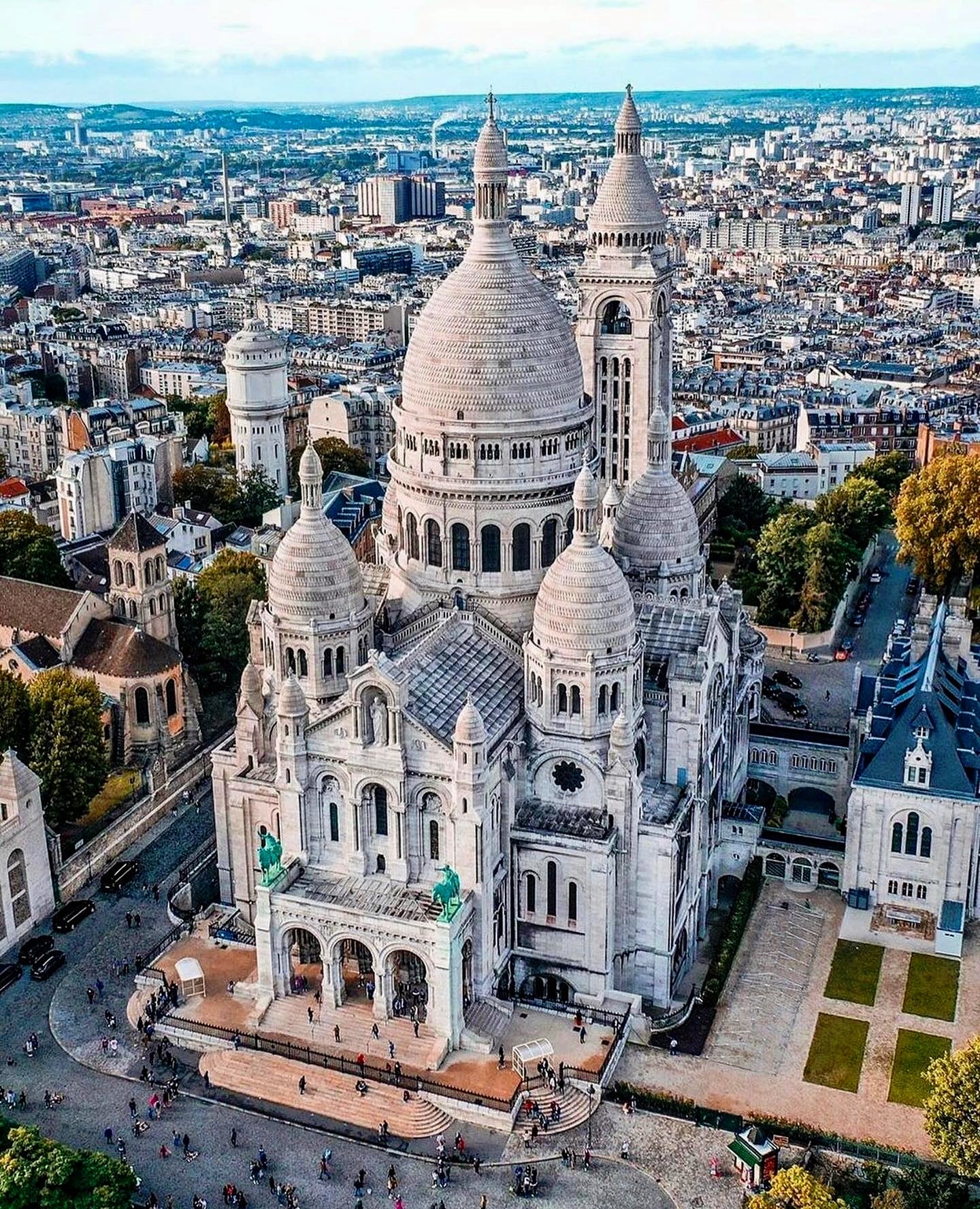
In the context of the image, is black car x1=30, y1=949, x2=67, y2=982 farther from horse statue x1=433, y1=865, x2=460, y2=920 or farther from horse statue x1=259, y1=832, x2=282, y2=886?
horse statue x1=433, y1=865, x2=460, y2=920

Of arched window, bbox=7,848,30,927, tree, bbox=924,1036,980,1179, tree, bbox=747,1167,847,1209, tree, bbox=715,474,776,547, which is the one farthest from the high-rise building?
tree, bbox=747,1167,847,1209

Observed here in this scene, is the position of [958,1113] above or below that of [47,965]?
above

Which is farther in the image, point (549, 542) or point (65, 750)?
point (65, 750)

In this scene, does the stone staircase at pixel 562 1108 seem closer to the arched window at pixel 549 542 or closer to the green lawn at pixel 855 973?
the green lawn at pixel 855 973

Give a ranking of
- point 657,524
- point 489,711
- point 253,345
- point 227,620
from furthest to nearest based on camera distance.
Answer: point 253,345 → point 227,620 → point 657,524 → point 489,711

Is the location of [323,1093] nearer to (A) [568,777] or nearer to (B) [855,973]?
(A) [568,777]

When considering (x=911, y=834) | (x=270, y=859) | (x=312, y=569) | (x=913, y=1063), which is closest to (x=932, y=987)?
(x=913, y=1063)
